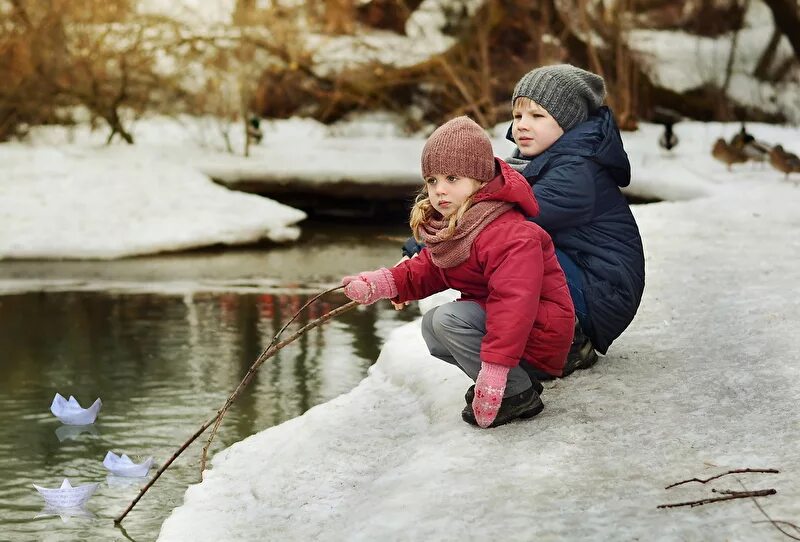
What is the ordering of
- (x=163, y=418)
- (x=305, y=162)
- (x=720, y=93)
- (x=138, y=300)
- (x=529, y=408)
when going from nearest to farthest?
(x=529, y=408) < (x=163, y=418) < (x=138, y=300) < (x=305, y=162) < (x=720, y=93)

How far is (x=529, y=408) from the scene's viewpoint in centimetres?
329

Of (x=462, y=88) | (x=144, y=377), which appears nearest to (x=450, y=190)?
(x=144, y=377)

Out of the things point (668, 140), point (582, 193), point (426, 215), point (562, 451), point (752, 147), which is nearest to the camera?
point (562, 451)

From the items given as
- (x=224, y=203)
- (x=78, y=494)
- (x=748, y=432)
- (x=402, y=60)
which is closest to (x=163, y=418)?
(x=78, y=494)

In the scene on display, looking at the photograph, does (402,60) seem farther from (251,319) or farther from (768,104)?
(251,319)

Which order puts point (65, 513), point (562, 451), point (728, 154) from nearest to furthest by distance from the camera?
1. point (562, 451)
2. point (65, 513)
3. point (728, 154)

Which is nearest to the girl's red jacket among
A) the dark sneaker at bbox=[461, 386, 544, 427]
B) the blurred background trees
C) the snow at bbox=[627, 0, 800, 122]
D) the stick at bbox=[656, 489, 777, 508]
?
the dark sneaker at bbox=[461, 386, 544, 427]

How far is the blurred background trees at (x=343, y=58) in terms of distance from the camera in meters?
13.8

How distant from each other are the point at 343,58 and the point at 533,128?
40.4 ft

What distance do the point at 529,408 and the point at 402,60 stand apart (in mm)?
12723

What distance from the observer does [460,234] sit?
319cm

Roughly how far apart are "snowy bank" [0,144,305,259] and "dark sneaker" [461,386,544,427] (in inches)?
265

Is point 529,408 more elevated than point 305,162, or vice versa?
point 529,408

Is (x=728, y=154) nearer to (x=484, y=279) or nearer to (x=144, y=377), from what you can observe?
(x=144, y=377)
